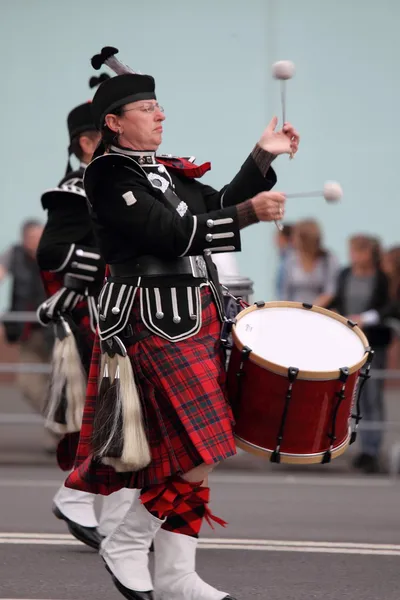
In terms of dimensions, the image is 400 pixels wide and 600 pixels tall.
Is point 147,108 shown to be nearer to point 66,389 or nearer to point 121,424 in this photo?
point 121,424

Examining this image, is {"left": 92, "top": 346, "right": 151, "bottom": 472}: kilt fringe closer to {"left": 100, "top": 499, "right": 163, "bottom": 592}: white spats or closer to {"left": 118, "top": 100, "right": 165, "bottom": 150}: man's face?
{"left": 100, "top": 499, "right": 163, "bottom": 592}: white spats

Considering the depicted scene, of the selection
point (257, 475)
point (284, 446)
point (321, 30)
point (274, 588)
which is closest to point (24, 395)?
point (257, 475)

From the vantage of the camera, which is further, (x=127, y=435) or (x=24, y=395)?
(x=24, y=395)

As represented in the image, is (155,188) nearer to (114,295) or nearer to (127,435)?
(114,295)

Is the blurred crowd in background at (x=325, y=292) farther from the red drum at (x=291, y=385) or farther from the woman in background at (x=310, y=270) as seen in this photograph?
the red drum at (x=291, y=385)

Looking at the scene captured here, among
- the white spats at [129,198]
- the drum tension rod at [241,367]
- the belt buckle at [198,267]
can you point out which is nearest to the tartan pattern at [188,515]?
the drum tension rod at [241,367]

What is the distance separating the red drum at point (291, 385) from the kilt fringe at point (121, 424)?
0.34 metres

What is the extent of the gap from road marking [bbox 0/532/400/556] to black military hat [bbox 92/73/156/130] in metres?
2.33

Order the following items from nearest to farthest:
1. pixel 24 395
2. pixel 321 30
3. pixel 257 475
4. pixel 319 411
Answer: pixel 319 411 → pixel 257 475 → pixel 24 395 → pixel 321 30

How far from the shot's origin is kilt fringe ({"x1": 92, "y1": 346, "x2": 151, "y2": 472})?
502 centimetres

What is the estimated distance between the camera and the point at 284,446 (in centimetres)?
505

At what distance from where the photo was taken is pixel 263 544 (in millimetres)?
6758

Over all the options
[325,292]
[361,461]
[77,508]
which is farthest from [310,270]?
[77,508]

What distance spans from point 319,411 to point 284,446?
6.8 inches
